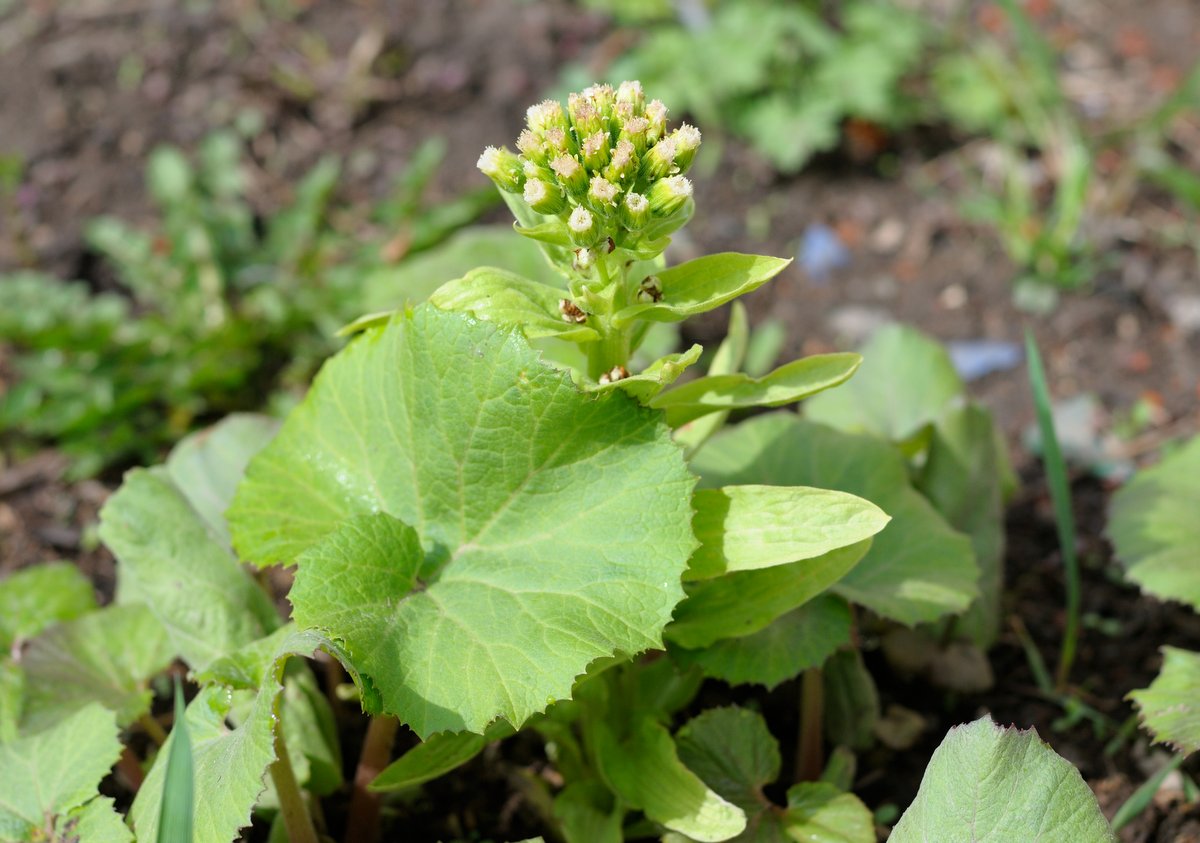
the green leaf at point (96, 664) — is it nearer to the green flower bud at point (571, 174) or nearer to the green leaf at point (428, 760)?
the green leaf at point (428, 760)

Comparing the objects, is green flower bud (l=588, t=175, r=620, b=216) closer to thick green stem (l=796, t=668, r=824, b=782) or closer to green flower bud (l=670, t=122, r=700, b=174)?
green flower bud (l=670, t=122, r=700, b=174)

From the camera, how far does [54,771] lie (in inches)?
84.2

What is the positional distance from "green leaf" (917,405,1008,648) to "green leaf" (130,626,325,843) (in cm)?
157

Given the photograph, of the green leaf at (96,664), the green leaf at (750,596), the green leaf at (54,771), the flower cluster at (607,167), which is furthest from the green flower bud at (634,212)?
the green leaf at (96,664)

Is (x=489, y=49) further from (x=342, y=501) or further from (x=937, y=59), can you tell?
(x=342, y=501)

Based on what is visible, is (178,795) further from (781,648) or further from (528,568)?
(781,648)

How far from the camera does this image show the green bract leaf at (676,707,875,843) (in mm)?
2236

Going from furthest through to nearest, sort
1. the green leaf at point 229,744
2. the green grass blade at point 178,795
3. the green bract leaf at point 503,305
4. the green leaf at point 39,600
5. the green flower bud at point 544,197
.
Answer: the green leaf at point 39,600, the green bract leaf at point 503,305, the green flower bud at point 544,197, the green leaf at point 229,744, the green grass blade at point 178,795

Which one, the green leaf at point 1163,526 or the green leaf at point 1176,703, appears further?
the green leaf at point 1163,526

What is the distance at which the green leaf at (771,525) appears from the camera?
1.96 meters

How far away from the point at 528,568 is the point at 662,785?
0.54 metres

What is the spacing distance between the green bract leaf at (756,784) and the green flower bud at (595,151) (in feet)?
3.61

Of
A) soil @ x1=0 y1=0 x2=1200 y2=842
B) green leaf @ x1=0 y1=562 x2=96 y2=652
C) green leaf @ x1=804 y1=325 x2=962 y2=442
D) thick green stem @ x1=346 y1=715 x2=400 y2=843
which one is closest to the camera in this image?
thick green stem @ x1=346 y1=715 x2=400 y2=843

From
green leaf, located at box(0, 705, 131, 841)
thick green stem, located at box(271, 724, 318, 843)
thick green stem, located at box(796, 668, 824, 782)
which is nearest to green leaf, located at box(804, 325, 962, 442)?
thick green stem, located at box(796, 668, 824, 782)
